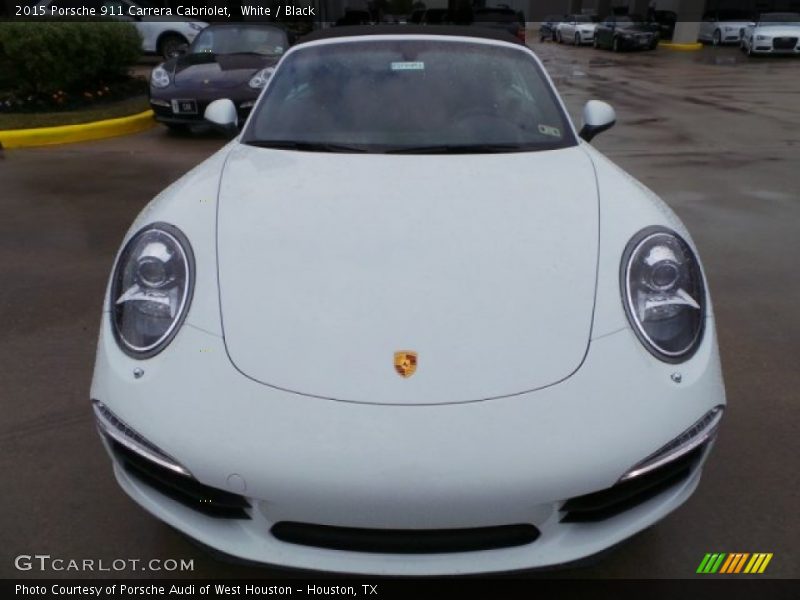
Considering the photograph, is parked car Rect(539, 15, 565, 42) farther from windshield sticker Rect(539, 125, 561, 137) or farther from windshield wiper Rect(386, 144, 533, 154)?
windshield wiper Rect(386, 144, 533, 154)

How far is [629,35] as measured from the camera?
90.4 feet

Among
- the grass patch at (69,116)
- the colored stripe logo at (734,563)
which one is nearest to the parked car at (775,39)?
the grass patch at (69,116)

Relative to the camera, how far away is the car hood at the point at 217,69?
27.5 ft

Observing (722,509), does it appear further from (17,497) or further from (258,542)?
(17,497)

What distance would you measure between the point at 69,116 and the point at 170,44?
905 centimetres

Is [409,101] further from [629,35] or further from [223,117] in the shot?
[629,35]

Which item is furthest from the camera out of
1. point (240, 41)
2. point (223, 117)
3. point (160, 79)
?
point (240, 41)

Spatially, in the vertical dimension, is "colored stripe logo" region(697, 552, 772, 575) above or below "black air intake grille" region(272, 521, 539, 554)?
below

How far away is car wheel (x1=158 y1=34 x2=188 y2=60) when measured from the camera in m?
17.0

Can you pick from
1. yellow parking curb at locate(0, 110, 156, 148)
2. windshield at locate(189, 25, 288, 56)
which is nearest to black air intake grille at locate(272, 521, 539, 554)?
yellow parking curb at locate(0, 110, 156, 148)

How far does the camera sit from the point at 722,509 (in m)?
2.35

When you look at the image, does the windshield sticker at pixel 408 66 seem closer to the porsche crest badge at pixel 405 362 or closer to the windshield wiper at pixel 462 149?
the windshield wiper at pixel 462 149
